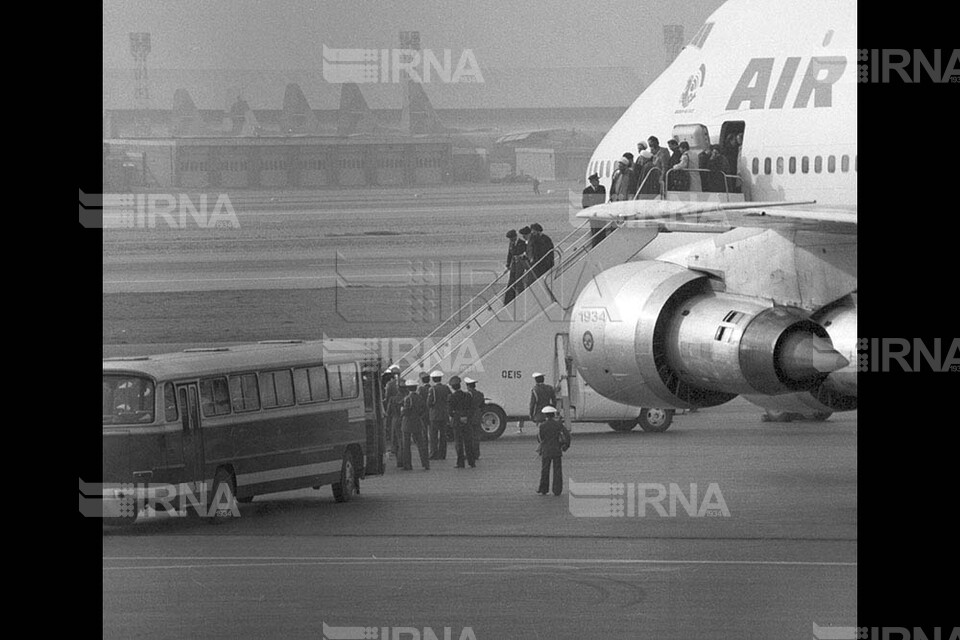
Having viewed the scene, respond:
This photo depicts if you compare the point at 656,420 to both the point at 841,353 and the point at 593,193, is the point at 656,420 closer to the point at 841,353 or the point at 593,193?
the point at 593,193

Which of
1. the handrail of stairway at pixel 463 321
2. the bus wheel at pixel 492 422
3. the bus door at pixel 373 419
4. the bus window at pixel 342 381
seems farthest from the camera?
the bus wheel at pixel 492 422

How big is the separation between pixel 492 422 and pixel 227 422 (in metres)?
3.96

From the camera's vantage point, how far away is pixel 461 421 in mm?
14469

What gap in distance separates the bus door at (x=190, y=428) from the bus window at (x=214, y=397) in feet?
0.18

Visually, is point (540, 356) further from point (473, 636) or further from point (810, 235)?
point (473, 636)

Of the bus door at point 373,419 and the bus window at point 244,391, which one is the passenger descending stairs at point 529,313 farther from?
the bus window at point 244,391

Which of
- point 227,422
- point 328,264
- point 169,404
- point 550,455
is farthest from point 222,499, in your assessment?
point 328,264

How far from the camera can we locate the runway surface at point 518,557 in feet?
32.8

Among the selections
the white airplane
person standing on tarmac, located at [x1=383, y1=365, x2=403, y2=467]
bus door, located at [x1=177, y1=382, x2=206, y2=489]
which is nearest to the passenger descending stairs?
the white airplane

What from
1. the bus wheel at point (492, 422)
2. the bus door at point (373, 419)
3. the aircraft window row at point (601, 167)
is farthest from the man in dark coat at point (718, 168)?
the bus door at point (373, 419)

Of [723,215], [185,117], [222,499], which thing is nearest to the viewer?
[723,215]
